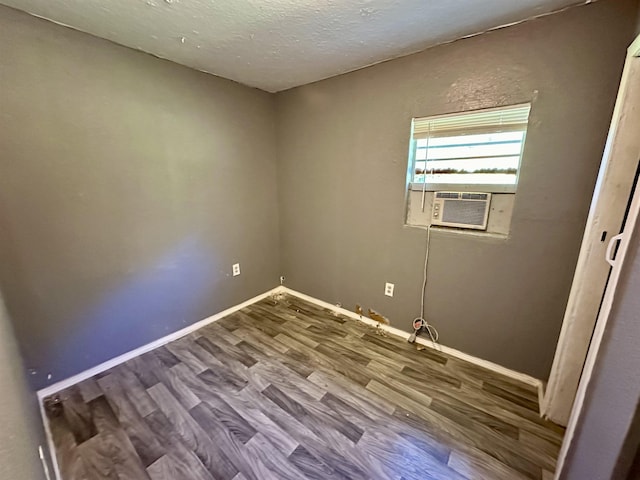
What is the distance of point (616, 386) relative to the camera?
0.68m

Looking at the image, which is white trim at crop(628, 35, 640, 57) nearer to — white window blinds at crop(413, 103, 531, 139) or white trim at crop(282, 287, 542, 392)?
white window blinds at crop(413, 103, 531, 139)

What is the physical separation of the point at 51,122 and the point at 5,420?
1.69 meters

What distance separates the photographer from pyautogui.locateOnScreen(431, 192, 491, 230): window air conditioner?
176 cm

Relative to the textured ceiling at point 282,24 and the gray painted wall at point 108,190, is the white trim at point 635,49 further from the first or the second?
the gray painted wall at point 108,190

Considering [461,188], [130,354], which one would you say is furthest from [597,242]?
[130,354]

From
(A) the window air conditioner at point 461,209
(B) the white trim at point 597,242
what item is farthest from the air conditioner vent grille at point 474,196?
(B) the white trim at point 597,242

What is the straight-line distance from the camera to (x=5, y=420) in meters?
0.58

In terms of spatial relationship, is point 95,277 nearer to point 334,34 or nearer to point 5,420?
point 5,420

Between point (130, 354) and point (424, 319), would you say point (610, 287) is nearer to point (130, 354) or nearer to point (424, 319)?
point (424, 319)

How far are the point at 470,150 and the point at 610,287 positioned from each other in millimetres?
1230

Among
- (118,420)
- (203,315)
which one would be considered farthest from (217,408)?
(203,315)

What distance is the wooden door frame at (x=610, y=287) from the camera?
28.6 inches

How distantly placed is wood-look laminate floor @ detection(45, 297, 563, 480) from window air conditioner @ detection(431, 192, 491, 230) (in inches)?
41.7

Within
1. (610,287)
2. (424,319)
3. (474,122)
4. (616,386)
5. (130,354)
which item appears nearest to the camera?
(616,386)
